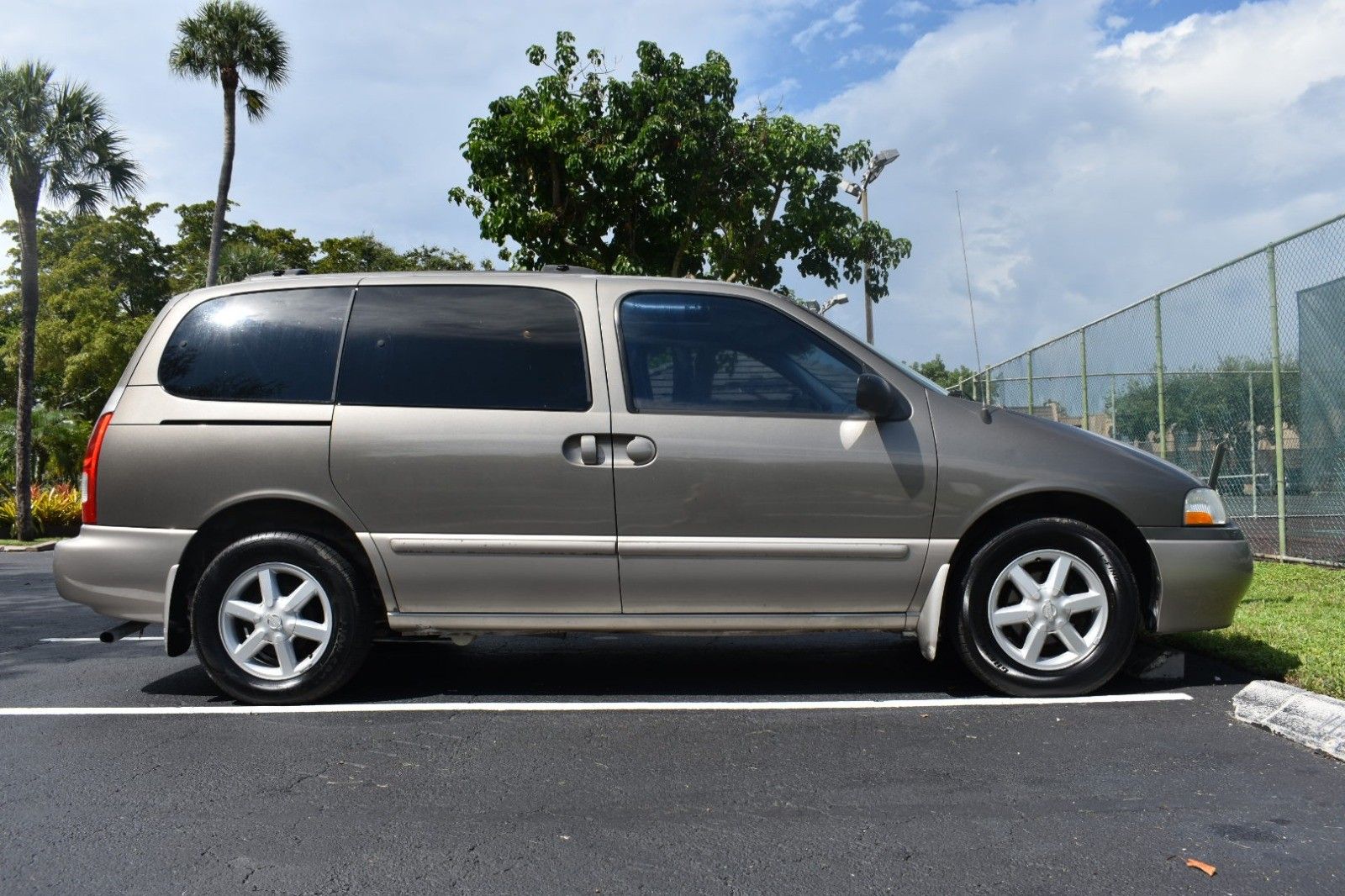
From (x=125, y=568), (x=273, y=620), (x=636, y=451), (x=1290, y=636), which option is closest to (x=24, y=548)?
(x=125, y=568)

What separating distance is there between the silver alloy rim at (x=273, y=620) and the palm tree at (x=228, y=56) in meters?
22.5

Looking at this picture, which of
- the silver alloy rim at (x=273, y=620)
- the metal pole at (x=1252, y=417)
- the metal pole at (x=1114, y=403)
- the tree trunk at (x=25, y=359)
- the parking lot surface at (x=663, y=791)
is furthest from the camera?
the tree trunk at (x=25, y=359)

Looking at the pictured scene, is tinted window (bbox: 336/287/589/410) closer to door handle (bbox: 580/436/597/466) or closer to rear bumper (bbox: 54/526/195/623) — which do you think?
door handle (bbox: 580/436/597/466)

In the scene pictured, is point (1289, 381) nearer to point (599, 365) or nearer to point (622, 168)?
point (599, 365)

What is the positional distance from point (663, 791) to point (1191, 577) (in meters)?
2.53

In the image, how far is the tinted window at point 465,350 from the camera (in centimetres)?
477

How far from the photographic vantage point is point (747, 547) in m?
4.63

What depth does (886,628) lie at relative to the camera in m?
4.76

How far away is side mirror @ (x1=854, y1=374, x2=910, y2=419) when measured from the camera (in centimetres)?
462

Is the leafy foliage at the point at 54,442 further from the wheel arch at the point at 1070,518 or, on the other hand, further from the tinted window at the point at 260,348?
the wheel arch at the point at 1070,518

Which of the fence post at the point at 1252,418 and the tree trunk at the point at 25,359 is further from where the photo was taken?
the tree trunk at the point at 25,359

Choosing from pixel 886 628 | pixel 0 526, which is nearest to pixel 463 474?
pixel 886 628

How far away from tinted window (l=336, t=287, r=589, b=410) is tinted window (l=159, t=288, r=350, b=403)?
103 mm

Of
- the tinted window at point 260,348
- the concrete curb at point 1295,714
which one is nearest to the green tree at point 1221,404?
the concrete curb at point 1295,714
